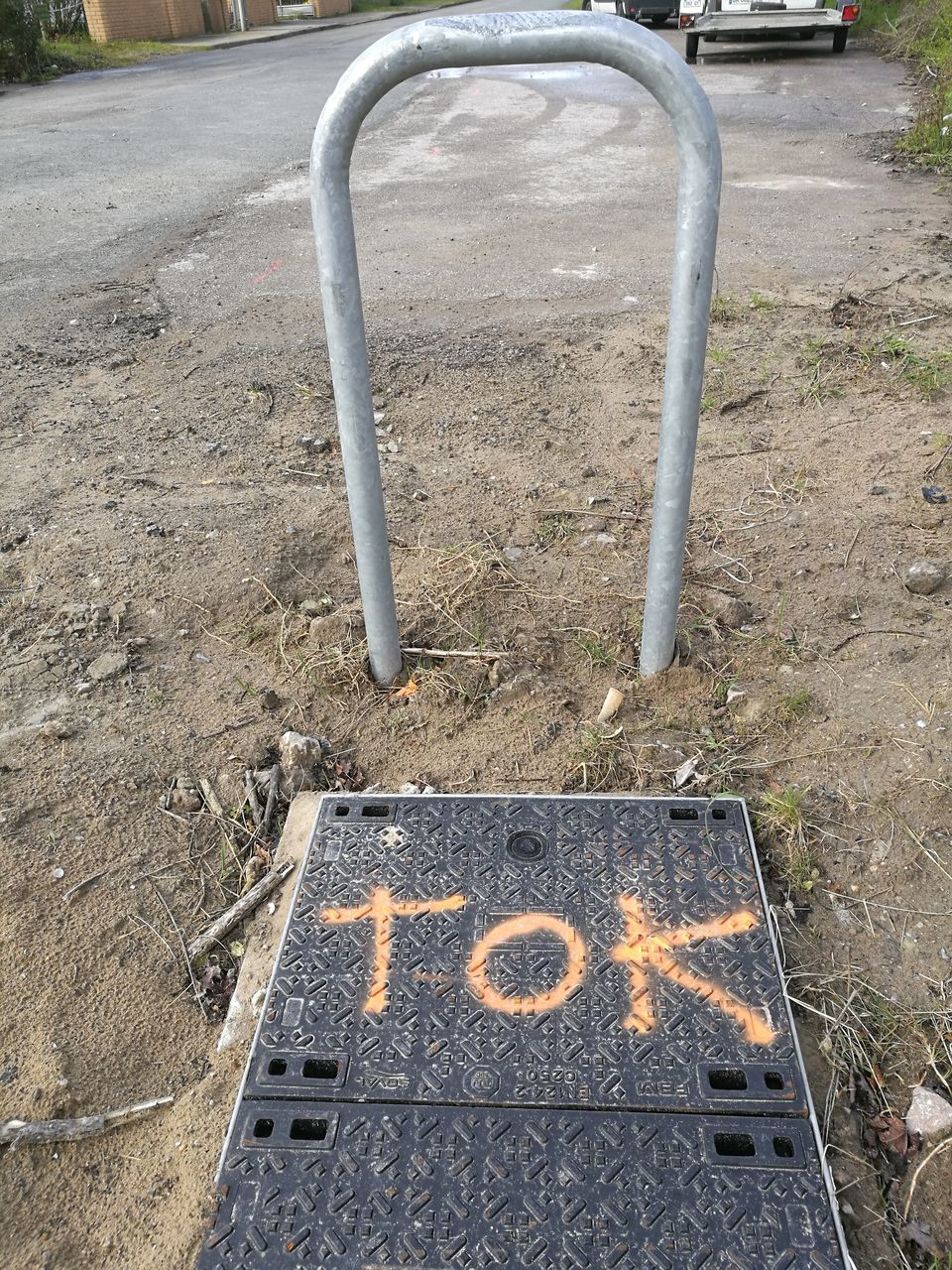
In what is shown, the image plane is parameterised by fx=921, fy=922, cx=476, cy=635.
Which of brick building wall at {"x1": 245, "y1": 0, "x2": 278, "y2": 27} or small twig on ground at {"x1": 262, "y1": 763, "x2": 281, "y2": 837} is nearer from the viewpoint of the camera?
small twig on ground at {"x1": 262, "y1": 763, "x2": 281, "y2": 837}

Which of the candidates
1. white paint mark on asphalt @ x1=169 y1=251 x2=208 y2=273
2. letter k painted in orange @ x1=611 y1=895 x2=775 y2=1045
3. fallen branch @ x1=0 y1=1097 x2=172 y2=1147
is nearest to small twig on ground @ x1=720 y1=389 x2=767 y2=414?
letter k painted in orange @ x1=611 y1=895 x2=775 y2=1045

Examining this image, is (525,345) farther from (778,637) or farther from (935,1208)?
(935,1208)

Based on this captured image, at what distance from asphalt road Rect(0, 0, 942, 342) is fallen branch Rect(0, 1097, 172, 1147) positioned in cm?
359

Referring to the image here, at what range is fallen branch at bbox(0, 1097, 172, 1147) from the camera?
151cm

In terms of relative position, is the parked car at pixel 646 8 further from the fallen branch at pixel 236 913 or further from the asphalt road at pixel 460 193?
the fallen branch at pixel 236 913

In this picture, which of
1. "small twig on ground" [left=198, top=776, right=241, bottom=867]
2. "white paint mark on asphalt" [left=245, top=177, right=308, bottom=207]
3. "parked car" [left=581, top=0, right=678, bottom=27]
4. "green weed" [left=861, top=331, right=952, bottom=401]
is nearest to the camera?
"small twig on ground" [left=198, top=776, right=241, bottom=867]

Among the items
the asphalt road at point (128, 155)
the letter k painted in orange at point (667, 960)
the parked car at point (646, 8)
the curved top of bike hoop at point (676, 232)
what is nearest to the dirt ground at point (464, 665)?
the letter k painted in orange at point (667, 960)

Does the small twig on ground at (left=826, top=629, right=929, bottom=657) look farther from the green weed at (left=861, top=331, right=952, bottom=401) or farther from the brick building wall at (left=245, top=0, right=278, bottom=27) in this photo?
the brick building wall at (left=245, top=0, right=278, bottom=27)

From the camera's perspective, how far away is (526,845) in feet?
6.16

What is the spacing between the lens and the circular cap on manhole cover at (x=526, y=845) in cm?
185

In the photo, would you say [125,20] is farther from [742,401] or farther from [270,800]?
[270,800]

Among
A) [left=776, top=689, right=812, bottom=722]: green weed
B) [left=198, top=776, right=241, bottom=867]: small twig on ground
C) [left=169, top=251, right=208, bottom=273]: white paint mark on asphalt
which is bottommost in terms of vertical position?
[left=198, top=776, right=241, bottom=867]: small twig on ground

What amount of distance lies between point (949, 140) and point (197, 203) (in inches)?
210

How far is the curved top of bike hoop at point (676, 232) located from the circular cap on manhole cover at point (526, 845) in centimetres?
58
